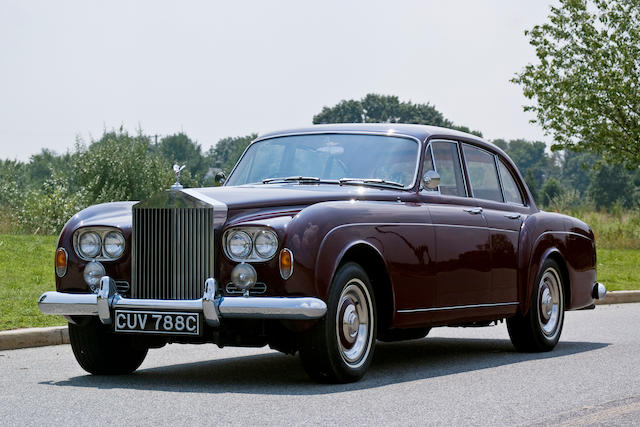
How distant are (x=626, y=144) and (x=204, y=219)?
90.2 feet

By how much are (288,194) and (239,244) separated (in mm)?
666

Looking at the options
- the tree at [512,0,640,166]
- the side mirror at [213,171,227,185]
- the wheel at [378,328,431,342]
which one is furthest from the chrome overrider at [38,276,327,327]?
the tree at [512,0,640,166]

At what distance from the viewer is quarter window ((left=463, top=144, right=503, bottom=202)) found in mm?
9344

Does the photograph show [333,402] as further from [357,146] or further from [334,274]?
[357,146]

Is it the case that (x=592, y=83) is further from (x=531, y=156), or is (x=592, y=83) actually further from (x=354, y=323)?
(x=531, y=156)

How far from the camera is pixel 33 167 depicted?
156m

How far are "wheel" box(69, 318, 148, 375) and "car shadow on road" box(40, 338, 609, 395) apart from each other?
0.11 meters

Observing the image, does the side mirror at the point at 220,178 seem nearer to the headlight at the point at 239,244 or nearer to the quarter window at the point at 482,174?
the quarter window at the point at 482,174

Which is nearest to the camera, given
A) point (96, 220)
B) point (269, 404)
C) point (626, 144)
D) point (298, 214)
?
point (269, 404)

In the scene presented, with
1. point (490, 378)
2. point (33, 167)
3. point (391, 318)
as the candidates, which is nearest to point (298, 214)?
point (391, 318)

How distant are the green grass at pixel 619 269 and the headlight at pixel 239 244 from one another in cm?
1166

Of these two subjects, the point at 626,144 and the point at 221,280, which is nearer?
the point at 221,280

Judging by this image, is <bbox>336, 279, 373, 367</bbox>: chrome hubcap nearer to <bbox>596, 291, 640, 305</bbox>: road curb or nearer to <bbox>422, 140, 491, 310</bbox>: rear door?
<bbox>422, 140, 491, 310</bbox>: rear door

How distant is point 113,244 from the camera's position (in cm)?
742
